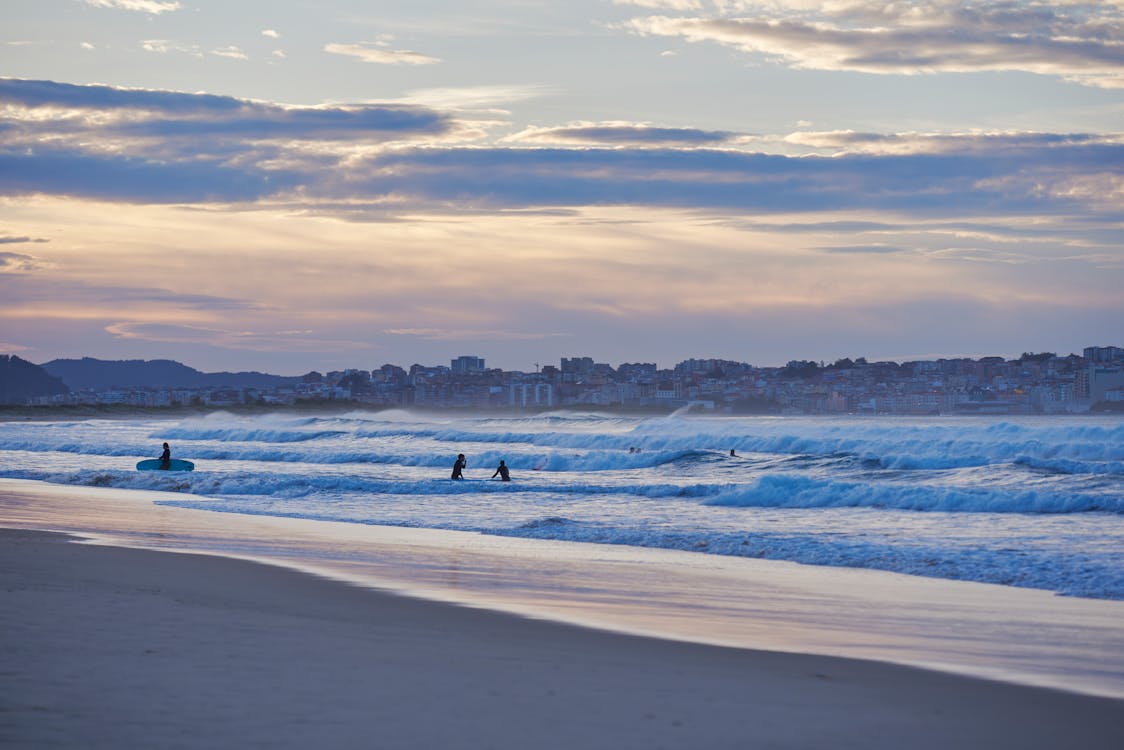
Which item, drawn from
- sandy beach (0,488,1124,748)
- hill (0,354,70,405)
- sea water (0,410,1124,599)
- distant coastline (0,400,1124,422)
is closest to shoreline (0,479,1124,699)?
sandy beach (0,488,1124,748)

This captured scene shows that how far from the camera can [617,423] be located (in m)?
→ 88.2

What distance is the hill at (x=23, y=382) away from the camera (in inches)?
7274

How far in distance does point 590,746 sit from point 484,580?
768 centimetres

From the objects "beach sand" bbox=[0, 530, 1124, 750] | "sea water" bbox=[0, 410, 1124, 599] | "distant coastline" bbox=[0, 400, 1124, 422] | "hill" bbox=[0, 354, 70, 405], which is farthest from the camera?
"hill" bbox=[0, 354, 70, 405]

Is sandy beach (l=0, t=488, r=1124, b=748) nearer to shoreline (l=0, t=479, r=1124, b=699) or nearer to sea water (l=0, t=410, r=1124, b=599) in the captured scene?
shoreline (l=0, t=479, r=1124, b=699)

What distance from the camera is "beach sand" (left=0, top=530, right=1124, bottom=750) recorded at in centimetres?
636

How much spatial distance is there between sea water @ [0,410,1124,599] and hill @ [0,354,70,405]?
135958mm

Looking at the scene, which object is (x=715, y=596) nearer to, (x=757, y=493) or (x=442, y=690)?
(x=442, y=690)

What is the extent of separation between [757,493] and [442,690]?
20.7 m

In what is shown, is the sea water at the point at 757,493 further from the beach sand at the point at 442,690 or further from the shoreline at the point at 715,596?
the beach sand at the point at 442,690

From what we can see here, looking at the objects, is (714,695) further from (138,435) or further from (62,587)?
(138,435)

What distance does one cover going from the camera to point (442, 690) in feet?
24.5

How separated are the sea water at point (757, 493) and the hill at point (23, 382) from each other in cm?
13596

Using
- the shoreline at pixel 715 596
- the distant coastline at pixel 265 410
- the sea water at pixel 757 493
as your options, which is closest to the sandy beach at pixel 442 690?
the shoreline at pixel 715 596
